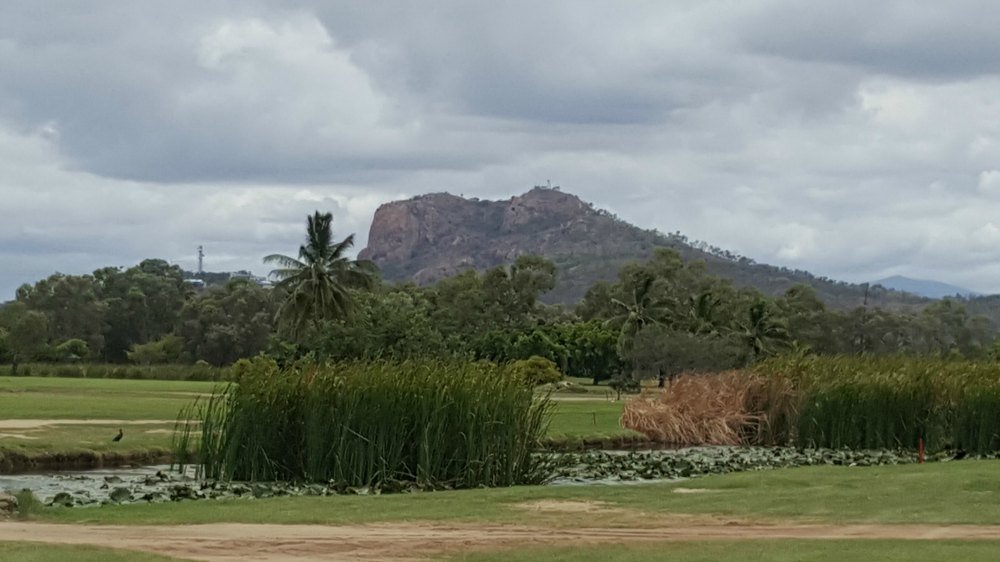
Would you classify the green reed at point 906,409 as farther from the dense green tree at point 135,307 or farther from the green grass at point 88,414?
the dense green tree at point 135,307

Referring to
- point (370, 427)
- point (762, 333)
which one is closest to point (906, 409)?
point (370, 427)

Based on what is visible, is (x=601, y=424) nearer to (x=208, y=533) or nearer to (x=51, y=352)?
(x=208, y=533)

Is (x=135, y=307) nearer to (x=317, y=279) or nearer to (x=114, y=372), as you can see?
(x=114, y=372)

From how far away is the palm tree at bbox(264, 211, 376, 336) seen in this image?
74.6 metres

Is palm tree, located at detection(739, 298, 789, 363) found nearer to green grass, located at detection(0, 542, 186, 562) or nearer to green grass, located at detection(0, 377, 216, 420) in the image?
green grass, located at detection(0, 377, 216, 420)

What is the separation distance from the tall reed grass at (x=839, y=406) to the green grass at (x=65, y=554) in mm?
24961

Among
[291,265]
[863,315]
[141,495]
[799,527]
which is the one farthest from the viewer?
[863,315]

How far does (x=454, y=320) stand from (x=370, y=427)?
7925 centimetres

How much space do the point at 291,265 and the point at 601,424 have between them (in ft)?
126

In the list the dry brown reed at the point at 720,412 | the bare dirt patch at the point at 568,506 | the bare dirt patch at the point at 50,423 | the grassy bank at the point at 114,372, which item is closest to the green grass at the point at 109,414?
the bare dirt patch at the point at 50,423

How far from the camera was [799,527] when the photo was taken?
610 inches

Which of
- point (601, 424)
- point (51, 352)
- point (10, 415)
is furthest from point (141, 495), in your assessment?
point (51, 352)

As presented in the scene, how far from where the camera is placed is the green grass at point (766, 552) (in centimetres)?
1235

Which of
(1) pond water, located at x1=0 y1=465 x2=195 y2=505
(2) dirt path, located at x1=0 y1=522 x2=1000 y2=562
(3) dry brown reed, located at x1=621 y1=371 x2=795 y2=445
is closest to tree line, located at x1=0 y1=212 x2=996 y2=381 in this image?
(3) dry brown reed, located at x1=621 y1=371 x2=795 y2=445
